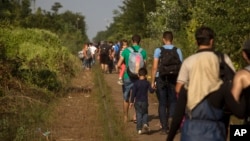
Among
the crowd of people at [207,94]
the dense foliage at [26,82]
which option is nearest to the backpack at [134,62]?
the dense foliage at [26,82]

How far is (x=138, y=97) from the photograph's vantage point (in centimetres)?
1238

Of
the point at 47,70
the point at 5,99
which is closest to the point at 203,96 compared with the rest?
the point at 5,99

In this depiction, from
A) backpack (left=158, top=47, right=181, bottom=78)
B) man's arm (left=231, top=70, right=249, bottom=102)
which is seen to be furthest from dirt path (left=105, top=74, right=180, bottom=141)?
man's arm (left=231, top=70, right=249, bottom=102)

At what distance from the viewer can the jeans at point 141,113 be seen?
1230 centimetres

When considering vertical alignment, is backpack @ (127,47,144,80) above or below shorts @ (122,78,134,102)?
above

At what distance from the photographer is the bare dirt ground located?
41.1 feet

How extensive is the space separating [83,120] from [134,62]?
2881 millimetres

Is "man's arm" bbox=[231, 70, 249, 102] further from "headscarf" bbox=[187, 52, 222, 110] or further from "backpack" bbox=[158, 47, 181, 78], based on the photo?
"backpack" bbox=[158, 47, 181, 78]

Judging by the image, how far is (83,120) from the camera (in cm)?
1529

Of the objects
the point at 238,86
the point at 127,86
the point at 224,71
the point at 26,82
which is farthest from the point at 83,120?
the point at 238,86

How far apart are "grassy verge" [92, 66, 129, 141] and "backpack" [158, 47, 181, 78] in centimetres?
152

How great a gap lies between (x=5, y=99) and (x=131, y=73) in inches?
131

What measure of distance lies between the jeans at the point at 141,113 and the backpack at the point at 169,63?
3.41 feet

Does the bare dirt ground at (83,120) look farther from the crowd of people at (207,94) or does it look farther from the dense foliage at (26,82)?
the crowd of people at (207,94)
